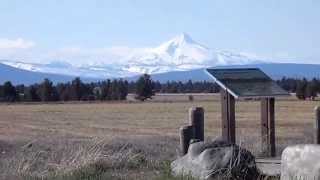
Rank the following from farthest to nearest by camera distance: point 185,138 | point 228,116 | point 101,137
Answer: point 101,137, point 228,116, point 185,138

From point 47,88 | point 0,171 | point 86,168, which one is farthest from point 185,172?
point 47,88

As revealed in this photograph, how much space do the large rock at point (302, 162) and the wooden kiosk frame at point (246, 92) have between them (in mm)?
3973

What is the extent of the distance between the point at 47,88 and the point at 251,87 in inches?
3852

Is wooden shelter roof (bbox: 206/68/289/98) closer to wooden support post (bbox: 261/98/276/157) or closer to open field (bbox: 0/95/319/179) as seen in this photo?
wooden support post (bbox: 261/98/276/157)

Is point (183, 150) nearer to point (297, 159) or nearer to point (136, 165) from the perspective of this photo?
point (136, 165)

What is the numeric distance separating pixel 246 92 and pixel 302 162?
4.44 meters

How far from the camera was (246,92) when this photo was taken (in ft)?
45.1

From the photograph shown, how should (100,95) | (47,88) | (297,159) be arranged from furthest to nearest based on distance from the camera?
1. (100,95)
2. (47,88)
3. (297,159)

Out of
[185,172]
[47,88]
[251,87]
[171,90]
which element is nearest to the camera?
[185,172]

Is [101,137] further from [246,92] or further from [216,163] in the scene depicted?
[216,163]

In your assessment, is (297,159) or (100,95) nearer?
(297,159)

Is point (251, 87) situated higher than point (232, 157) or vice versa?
point (251, 87)

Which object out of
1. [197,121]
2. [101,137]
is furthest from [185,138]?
[101,137]

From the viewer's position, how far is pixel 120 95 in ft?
403
